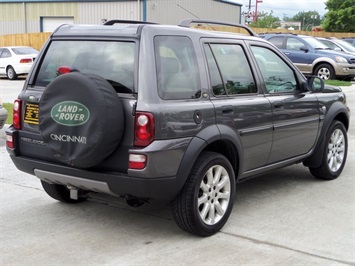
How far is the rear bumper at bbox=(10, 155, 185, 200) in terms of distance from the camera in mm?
3920

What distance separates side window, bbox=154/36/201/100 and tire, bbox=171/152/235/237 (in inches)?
22.6

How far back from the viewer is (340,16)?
48656mm

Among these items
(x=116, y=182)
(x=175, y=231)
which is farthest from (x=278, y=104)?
(x=116, y=182)

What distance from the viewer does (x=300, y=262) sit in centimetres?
387

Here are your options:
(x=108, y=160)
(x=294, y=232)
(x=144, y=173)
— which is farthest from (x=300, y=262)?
(x=108, y=160)

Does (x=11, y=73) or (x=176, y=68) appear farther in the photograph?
(x=11, y=73)

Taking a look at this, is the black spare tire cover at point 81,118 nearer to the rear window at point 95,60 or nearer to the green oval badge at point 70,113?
the green oval badge at point 70,113

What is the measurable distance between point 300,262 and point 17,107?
2.76m

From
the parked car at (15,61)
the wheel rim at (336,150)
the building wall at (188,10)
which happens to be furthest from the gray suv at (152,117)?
the building wall at (188,10)

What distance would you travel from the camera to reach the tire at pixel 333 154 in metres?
6.01

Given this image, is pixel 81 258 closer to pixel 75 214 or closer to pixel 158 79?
pixel 75 214

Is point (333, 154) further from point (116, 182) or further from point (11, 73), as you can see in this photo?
point (11, 73)

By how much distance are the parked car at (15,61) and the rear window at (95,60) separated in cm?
1906

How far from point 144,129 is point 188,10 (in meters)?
33.6
